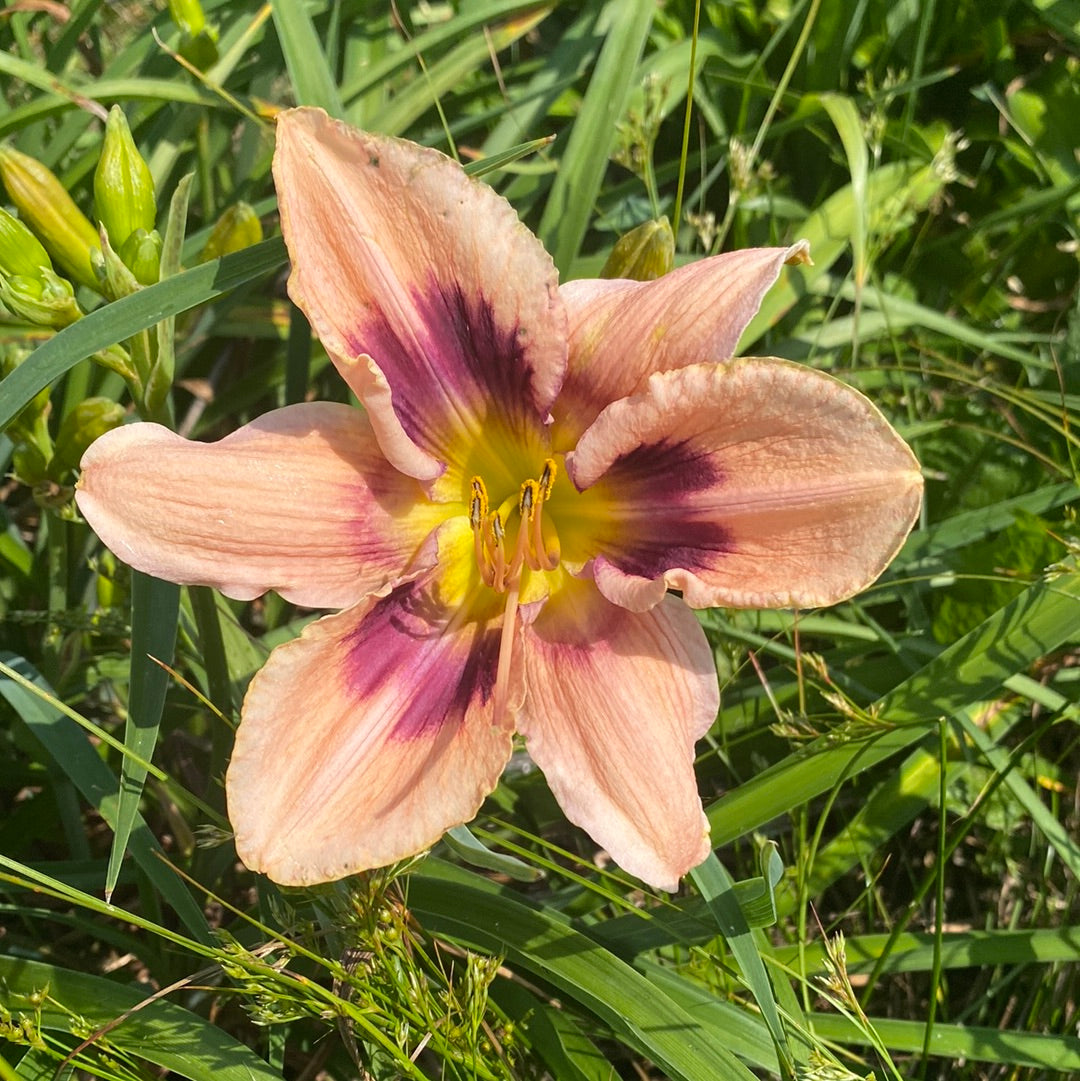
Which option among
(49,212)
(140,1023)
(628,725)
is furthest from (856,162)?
(140,1023)

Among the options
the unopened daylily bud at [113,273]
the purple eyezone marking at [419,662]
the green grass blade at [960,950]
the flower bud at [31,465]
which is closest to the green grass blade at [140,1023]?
the purple eyezone marking at [419,662]

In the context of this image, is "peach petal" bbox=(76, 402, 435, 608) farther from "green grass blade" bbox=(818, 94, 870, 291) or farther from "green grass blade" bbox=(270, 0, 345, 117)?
"green grass blade" bbox=(818, 94, 870, 291)

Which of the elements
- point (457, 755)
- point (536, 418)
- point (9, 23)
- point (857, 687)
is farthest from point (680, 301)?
point (9, 23)

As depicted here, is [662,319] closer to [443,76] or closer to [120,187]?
[120,187]

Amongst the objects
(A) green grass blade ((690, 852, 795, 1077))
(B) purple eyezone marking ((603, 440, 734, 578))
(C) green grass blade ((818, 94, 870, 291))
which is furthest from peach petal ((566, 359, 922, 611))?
(C) green grass blade ((818, 94, 870, 291))

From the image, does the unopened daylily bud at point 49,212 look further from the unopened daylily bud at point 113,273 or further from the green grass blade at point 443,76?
the green grass blade at point 443,76

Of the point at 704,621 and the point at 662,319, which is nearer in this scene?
the point at 662,319

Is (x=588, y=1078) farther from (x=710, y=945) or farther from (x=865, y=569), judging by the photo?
(x=865, y=569)
